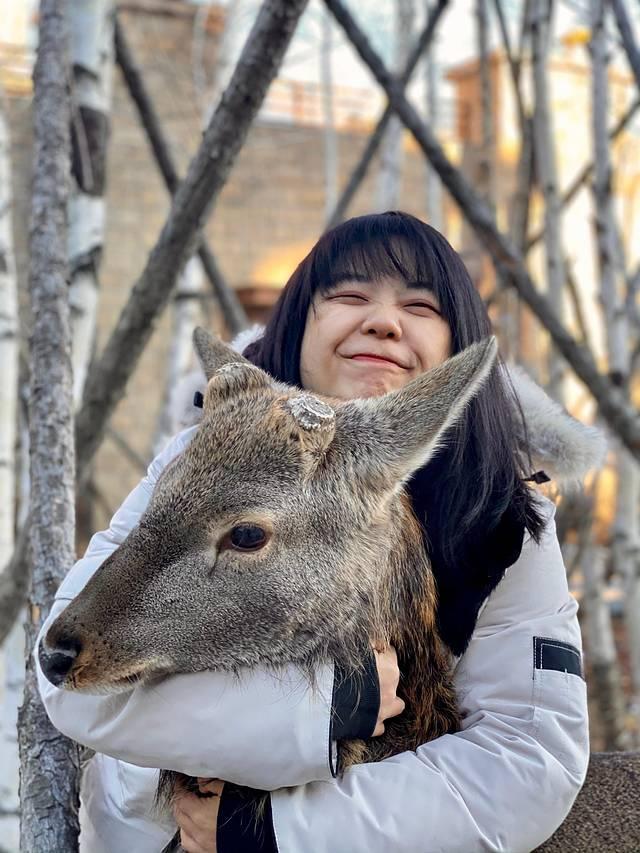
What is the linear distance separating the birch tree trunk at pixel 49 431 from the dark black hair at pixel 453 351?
599 millimetres

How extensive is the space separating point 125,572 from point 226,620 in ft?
0.74

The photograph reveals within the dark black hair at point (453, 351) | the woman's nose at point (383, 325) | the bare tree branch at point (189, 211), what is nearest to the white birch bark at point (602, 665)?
the bare tree branch at point (189, 211)

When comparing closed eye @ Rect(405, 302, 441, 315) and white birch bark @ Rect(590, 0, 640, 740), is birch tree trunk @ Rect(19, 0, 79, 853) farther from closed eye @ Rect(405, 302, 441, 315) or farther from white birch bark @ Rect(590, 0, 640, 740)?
white birch bark @ Rect(590, 0, 640, 740)

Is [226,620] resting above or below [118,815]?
above

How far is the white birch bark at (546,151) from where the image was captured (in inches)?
204

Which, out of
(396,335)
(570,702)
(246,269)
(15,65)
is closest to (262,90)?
(396,335)

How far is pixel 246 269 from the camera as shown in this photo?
49.9 ft

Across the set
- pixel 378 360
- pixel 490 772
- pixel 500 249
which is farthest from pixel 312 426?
pixel 500 249

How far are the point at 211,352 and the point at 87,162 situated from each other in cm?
186

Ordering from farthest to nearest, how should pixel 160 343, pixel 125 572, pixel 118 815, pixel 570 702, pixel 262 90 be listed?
pixel 160 343 → pixel 262 90 → pixel 118 815 → pixel 570 702 → pixel 125 572

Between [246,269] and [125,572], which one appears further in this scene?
[246,269]

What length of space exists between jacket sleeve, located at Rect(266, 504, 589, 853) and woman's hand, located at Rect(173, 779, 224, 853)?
0.18m

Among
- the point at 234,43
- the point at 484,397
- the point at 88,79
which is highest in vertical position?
the point at 234,43

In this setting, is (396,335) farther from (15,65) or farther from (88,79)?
(15,65)
